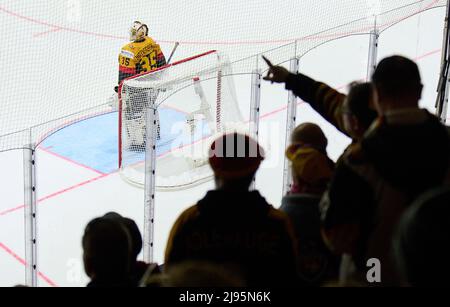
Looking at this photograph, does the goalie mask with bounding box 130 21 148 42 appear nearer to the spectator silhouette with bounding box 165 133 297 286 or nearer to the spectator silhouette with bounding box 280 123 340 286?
the spectator silhouette with bounding box 280 123 340 286

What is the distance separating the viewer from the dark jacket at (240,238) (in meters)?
1.70

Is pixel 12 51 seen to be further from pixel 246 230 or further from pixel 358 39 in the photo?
pixel 246 230

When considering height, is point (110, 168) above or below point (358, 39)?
below

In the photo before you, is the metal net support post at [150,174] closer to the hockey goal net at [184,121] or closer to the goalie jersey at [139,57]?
the hockey goal net at [184,121]

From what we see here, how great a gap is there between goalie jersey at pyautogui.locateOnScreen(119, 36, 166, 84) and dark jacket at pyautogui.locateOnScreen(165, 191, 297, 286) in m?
5.63

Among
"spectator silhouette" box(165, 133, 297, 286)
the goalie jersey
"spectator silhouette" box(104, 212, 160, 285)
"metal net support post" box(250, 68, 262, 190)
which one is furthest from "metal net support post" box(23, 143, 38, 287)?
the goalie jersey

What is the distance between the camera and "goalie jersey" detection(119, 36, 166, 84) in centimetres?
720

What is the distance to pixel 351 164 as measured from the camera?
66.7 inches

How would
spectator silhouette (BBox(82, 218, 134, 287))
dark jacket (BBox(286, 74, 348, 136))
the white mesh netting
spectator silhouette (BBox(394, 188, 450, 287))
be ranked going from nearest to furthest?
spectator silhouette (BBox(394, 188, 450, 287)) < spectator silhouette (BBox(82, 218, 134, 287)) < dark jacket (BBox(286, 74, 348, 136)) < the white mesh netting

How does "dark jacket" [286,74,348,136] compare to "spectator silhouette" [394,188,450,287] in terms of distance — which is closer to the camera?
"spectator silhouette" [394,188,450,287]

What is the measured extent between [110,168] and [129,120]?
3.62 feet

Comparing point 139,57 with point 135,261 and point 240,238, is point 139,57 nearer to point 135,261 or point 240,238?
point 135,261

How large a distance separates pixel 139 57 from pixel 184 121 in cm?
203
